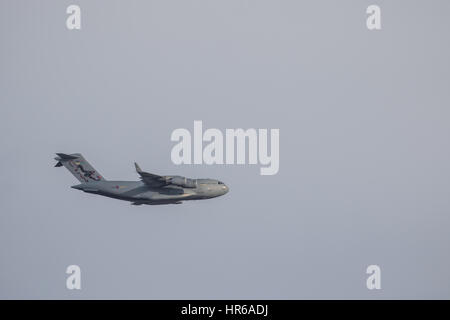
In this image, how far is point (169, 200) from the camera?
228 ft

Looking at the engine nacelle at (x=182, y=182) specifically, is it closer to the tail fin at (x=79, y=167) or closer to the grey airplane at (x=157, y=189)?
the grey airplane at (x=157, y=189)

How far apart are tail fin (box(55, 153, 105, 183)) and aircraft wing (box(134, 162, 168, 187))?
542 cm

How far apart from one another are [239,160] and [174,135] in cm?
571

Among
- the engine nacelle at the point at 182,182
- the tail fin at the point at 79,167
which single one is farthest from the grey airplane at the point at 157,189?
the tail fin at the point at 79,167

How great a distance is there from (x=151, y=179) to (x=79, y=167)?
737 cm

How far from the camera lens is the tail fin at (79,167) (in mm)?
72625

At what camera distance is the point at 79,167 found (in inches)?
2869

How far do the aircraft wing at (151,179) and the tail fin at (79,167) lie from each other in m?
5.42

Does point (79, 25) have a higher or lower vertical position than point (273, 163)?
higher

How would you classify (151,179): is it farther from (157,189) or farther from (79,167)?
(79,167)

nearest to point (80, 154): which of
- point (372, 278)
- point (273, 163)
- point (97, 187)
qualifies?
point (97, 187)

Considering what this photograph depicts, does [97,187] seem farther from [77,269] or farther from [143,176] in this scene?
[77,269]

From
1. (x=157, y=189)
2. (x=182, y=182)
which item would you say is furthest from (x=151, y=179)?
(x=182, y=182)
